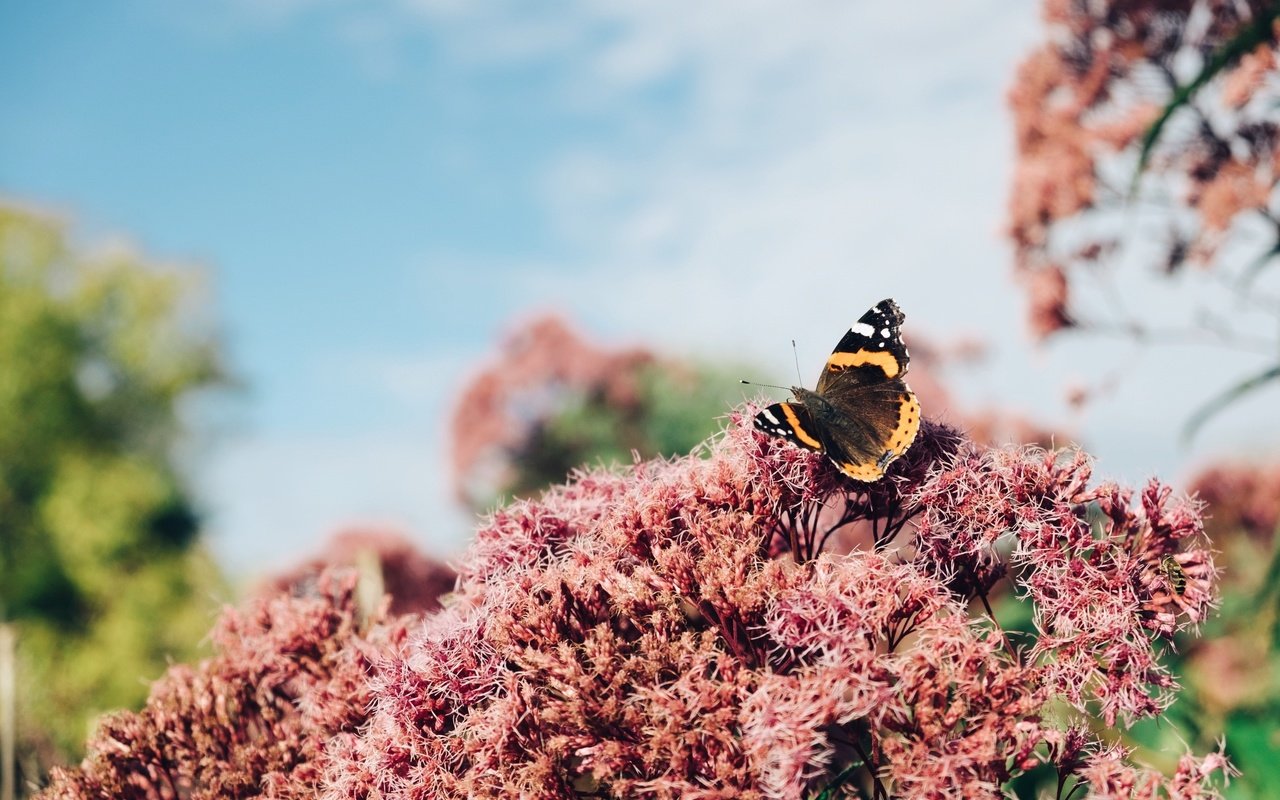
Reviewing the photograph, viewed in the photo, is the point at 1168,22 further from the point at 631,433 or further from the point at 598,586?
the point at 631,433

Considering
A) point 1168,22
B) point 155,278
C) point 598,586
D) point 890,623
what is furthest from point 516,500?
point 155,278

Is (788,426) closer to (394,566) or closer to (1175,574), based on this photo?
(1175,574)

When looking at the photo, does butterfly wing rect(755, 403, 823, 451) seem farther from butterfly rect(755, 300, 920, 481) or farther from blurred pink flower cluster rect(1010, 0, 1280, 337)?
blurred pink flower cluster rect(1010, 0, 1280, 337)

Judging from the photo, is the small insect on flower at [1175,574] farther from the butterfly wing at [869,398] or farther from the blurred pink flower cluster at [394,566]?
the blurred pink flower cluster at [394,566]

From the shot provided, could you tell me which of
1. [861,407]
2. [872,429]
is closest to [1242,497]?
[861,407]

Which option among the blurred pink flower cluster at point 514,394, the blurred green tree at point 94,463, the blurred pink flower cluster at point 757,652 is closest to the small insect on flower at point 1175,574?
the blurred pink flower cluster at point 757,652

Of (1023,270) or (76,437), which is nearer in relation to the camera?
(1023,270)
